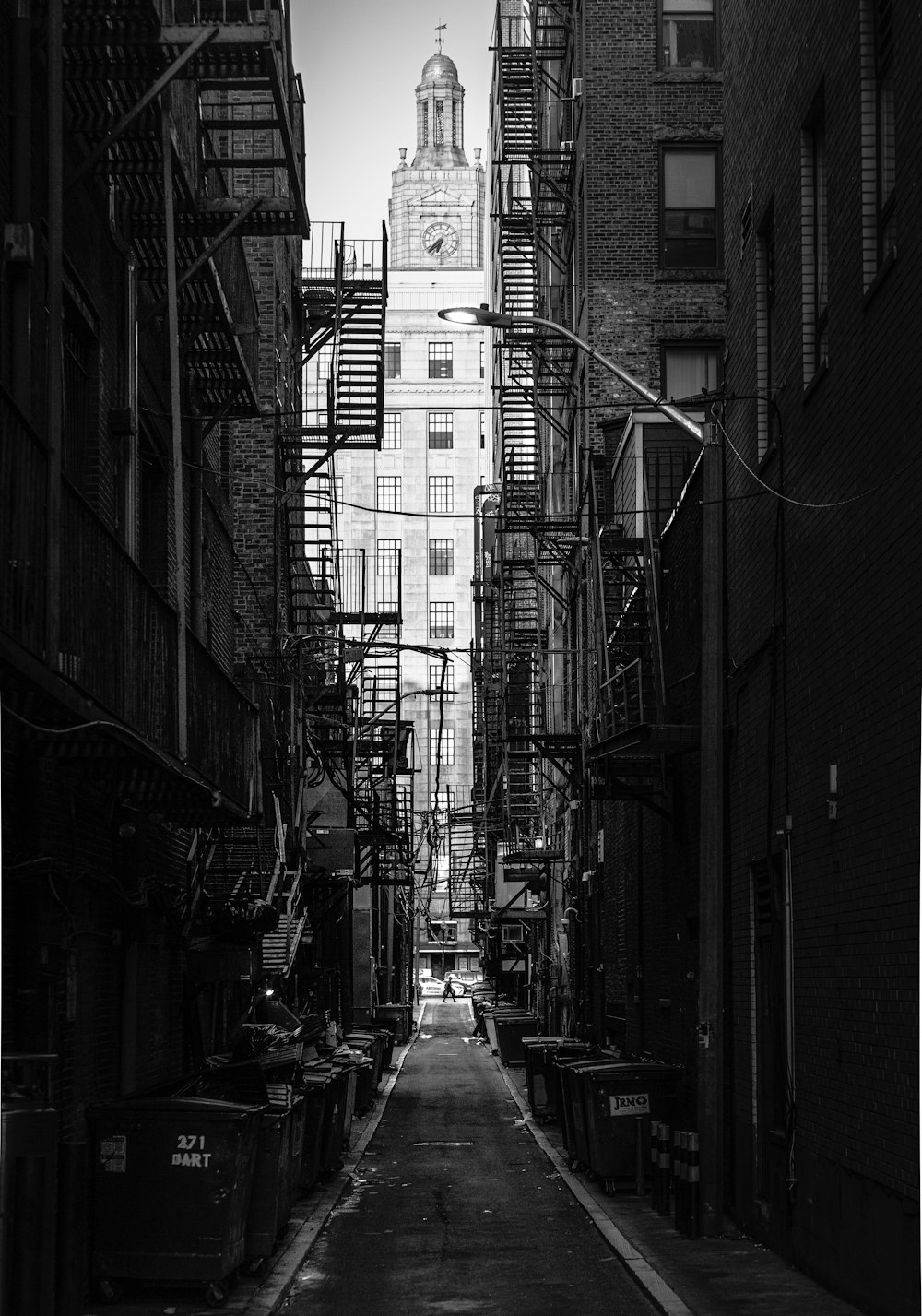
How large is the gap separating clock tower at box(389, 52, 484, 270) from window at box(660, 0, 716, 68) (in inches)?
4668

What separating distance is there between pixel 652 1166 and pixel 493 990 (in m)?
66.6

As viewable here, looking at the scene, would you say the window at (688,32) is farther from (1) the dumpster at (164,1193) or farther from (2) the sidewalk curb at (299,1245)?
(1) the dumpster at (164,1193)

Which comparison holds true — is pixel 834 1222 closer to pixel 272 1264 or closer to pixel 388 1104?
pixel 272 1264

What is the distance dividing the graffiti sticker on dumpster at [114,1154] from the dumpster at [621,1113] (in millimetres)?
6482

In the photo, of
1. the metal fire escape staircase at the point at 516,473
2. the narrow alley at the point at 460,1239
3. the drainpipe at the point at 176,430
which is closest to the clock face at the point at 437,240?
the metal fire escape staircase at the point at 516,473

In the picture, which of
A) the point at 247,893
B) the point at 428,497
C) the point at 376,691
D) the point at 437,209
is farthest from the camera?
the point at 437,209

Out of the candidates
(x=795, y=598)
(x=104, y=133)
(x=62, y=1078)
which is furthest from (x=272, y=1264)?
(x=104, y=133)

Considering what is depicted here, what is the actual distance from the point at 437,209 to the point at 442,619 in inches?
2059

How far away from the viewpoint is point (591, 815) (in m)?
31.4

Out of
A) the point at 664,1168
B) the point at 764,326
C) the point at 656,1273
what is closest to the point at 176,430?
the point at 764,326

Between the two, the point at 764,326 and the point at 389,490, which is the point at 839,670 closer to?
the point at 764,326

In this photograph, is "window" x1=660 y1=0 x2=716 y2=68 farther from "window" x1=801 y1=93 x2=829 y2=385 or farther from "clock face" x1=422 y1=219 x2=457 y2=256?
"clock face" x1=422 y1=219 x2=457 y2=256

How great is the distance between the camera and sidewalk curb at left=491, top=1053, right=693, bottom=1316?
11.2 metres

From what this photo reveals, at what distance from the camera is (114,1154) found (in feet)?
37.7
